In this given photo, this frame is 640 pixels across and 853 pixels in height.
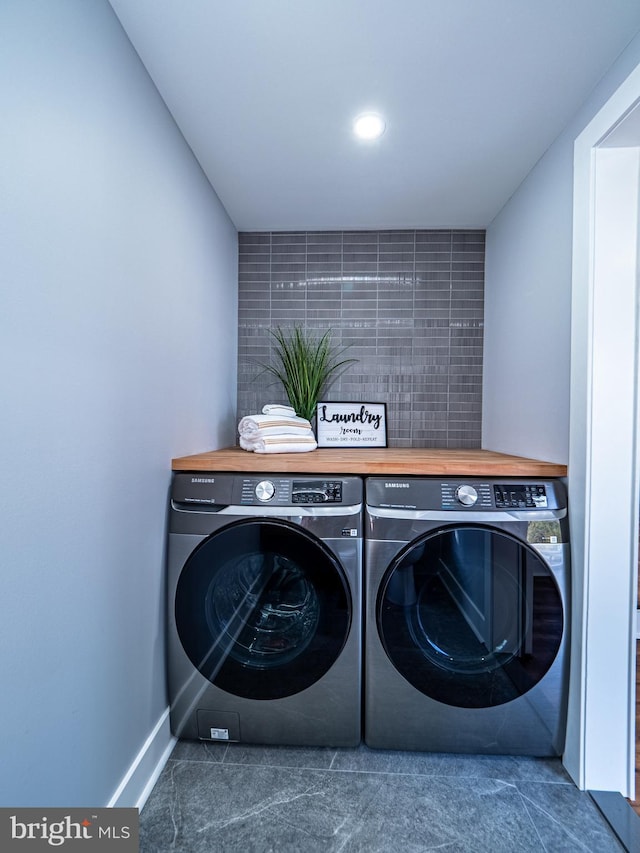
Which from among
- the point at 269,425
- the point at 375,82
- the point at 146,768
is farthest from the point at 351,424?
the point at 146,768

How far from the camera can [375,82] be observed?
1.23 m

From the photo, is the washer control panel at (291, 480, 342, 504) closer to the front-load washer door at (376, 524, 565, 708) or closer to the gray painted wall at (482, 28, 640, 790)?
the front-load washer door at (376, 524, 565, 708)

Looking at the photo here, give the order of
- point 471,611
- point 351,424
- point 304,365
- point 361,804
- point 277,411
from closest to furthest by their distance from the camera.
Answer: point 361,804 → point 471,611 → point 277,411 → point 304,365 → point 351,424

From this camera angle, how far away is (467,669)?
1341mm

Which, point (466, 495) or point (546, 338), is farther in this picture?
point (546, 338)

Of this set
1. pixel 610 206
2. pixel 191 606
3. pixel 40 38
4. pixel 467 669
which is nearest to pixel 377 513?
pixel 467 669

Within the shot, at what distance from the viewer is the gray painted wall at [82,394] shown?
2.43 feet

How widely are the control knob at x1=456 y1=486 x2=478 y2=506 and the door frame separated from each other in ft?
1.09

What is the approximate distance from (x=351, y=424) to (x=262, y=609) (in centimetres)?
A: 111

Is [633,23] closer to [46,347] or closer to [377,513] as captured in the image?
[377,513]

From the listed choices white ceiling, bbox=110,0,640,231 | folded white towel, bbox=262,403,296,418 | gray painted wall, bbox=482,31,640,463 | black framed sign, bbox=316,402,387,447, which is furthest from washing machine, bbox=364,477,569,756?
white ceiling, bbox=110,0,640,231

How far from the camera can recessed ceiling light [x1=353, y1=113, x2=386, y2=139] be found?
136 centimetres

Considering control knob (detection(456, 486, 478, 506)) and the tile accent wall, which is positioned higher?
the tile accent wall

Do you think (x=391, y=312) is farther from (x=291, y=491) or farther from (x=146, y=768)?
(x=146, y=768)
